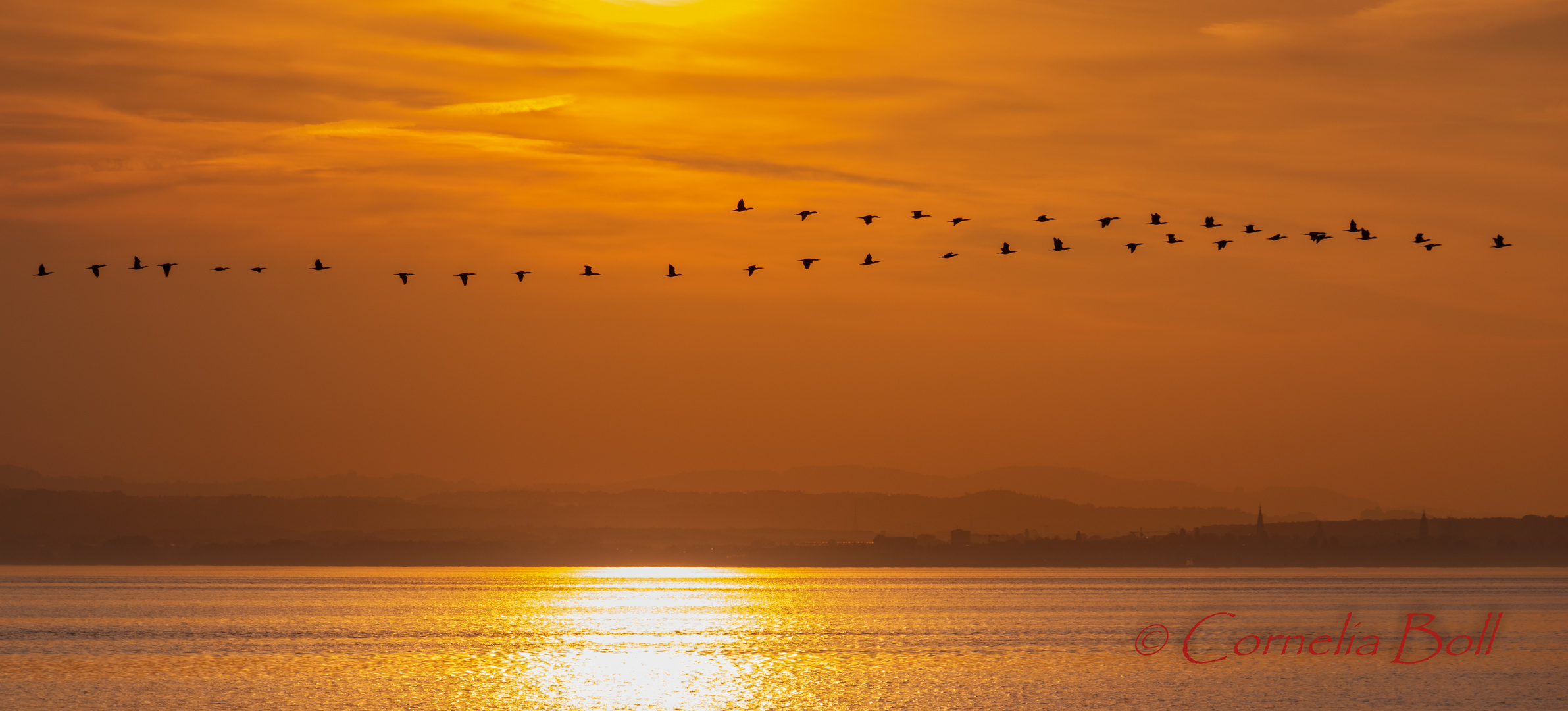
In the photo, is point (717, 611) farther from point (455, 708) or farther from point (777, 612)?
point (455, 708)

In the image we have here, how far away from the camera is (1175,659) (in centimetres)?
9338

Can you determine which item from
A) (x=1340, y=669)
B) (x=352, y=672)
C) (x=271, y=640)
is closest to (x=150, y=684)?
(x=352, y=672)

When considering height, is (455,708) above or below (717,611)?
above

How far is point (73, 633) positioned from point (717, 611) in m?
71.8

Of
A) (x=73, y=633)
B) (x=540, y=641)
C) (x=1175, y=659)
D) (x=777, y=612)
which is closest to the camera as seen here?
(x=1175, y=659)

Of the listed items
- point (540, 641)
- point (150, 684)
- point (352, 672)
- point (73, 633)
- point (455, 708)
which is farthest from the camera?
point (73, 633)

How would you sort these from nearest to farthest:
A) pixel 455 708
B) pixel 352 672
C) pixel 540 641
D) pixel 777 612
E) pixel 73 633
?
pixel 455 708 → pixel 352 672 → pixel 540 641 → pixel 73 633 → pixel 777 612

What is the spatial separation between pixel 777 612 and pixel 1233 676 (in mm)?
90289

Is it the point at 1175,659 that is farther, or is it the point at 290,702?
the point at 1175,659

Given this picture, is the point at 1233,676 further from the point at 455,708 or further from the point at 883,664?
the point at 455,708

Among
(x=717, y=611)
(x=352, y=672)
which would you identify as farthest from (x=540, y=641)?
(x=717, y=611)

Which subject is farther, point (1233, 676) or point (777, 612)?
point (777, 612)

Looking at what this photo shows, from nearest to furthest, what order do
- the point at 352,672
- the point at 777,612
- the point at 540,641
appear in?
the point at 352,672, the point at 540,641, the point at 777,612

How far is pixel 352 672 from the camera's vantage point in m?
86.6
